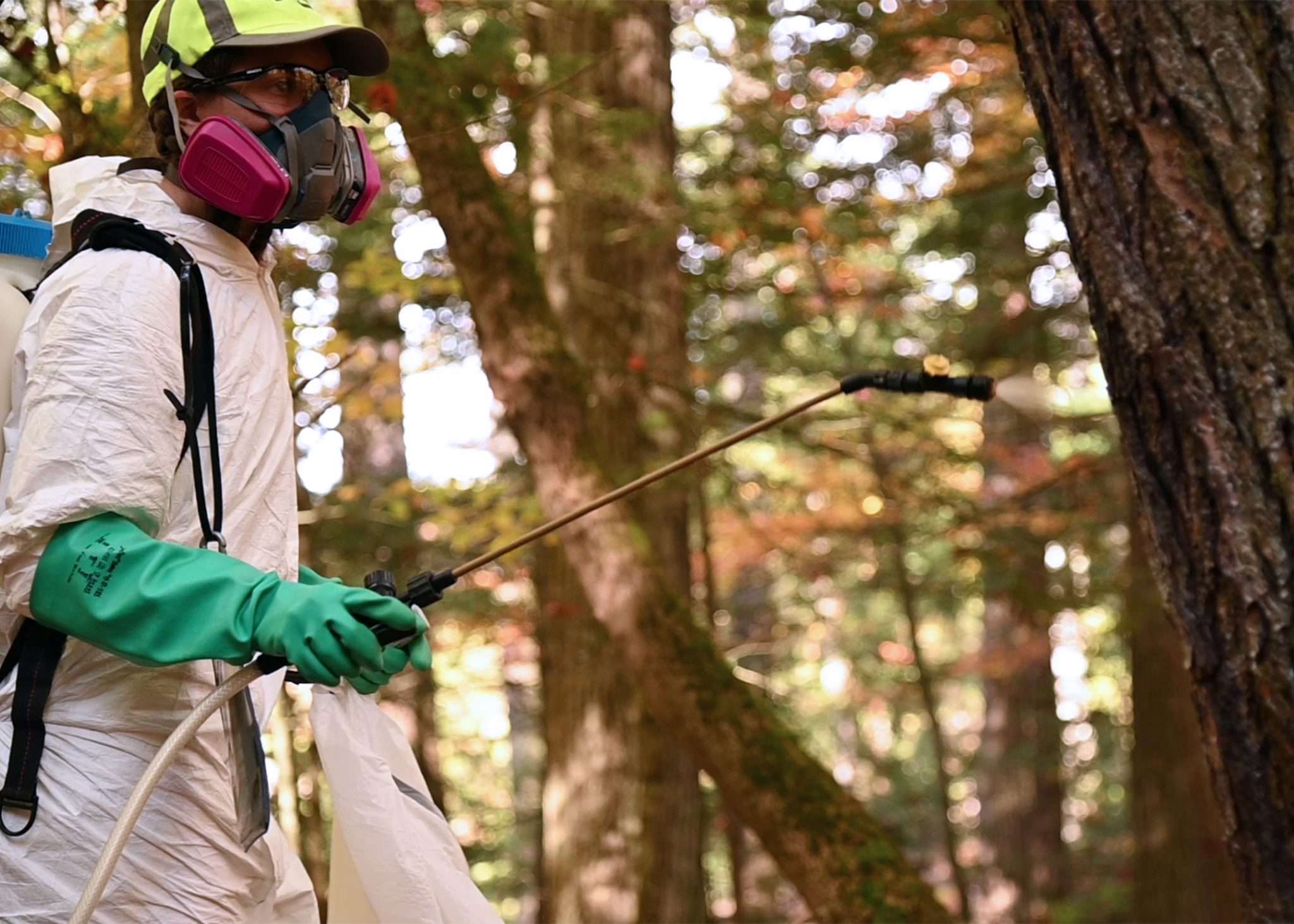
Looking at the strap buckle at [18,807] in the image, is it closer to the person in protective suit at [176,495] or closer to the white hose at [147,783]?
the person in protective suit at [176,495]

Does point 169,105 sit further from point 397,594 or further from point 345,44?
point 397,594

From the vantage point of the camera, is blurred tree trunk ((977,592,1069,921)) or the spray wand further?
blurred tree trunk ((977,592,1069,921))

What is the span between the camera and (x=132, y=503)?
209 centimetres

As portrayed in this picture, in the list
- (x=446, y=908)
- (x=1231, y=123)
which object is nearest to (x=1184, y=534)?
(x=1231, y=123)

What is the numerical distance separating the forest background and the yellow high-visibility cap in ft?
5.57

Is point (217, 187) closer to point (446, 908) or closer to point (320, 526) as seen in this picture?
point (446, 908)

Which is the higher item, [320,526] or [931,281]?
[931,281]

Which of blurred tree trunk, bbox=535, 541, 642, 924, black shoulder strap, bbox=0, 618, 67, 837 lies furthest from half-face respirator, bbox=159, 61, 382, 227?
blurred tree trunk, bbox=535, 541, 642, 924

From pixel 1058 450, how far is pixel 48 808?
75.9ft

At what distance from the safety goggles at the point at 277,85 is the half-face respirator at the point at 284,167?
1cm

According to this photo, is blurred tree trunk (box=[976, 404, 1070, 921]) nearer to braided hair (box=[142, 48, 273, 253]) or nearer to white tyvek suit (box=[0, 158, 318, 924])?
braided hair (box=[142, 48, 273, 253])

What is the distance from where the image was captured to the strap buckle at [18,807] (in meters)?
2.15

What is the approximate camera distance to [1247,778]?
3010mm

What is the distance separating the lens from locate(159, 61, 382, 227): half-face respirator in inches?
90.4
